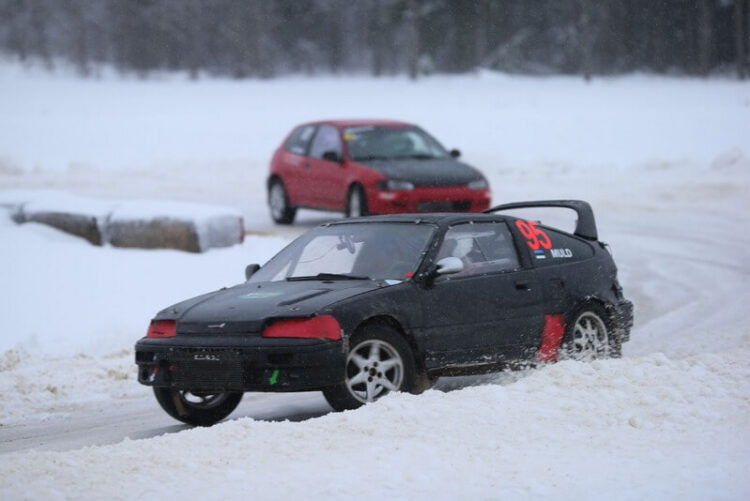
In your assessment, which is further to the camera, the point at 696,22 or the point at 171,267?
the point at 696,22

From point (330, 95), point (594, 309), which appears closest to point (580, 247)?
point (594, 309)

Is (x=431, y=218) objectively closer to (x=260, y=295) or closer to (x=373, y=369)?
(x=260, y=295)

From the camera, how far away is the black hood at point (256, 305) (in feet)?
26.6

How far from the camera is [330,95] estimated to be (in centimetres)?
6375

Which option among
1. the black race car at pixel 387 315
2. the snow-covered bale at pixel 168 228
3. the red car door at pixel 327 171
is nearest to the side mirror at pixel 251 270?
the black race car at pixel 387 315

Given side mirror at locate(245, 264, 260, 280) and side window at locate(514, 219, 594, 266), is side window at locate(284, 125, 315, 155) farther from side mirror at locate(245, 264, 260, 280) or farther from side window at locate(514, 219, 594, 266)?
side mirror at locate(245, 264, 260, 280)

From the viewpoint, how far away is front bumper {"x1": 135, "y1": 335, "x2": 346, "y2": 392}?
310 inches

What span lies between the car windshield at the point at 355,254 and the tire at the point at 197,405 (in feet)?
2.99

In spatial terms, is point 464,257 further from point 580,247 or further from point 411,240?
point 580,247

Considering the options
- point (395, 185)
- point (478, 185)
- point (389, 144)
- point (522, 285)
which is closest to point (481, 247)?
point (522, 285)

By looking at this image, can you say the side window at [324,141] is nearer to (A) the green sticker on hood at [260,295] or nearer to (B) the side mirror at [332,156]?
(B) the side mirror at [332,156]

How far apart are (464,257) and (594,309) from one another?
1.23m

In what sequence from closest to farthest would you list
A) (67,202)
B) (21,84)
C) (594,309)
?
(594,309)
(67,202)
(21,84)

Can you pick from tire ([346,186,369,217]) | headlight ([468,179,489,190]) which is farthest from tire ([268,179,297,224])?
headlight ([468,179,489,190])
